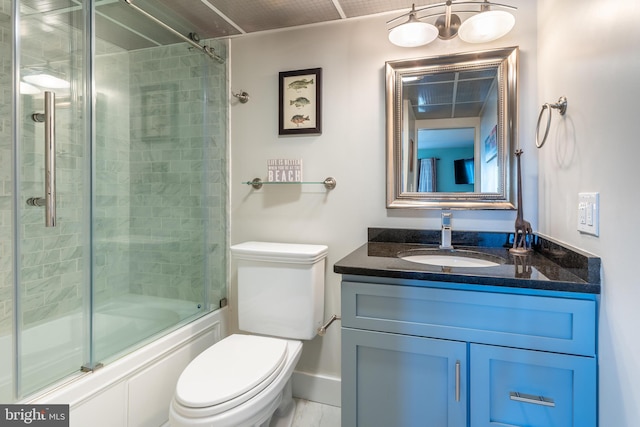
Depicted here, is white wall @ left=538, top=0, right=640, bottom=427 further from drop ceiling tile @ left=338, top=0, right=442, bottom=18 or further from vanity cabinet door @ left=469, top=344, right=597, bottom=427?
drop ceiling tile @ left=338, top=0, right=442, bottom=18

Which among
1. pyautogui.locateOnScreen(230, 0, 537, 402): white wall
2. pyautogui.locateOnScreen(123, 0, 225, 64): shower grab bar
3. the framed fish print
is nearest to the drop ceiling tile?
pyautogui.locateOnScreen(230, 0, 537, 402): white wall

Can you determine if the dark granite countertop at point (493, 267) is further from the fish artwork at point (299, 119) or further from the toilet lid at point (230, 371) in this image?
the fish artwork at point (299, 119)

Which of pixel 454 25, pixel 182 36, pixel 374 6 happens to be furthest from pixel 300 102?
pixel 454 25

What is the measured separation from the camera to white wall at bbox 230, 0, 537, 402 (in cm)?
172

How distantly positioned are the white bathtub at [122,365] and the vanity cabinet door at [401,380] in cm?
89

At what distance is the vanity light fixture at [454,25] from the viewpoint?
1.42 metres

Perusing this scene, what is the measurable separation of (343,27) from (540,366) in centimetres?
174

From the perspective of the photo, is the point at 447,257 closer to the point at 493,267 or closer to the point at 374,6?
the point at 493,267

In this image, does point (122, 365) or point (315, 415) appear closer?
point (122, 365)

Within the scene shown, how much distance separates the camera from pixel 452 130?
162 cm

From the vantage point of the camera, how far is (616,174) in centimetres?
86

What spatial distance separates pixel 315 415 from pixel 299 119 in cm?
158

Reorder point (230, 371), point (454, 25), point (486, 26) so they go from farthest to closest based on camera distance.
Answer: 1. point (454, 25)
2. point (486, 26)
3. point (230, 371)

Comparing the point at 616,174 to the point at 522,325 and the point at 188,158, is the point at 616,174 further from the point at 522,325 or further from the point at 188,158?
the point at 188,158
